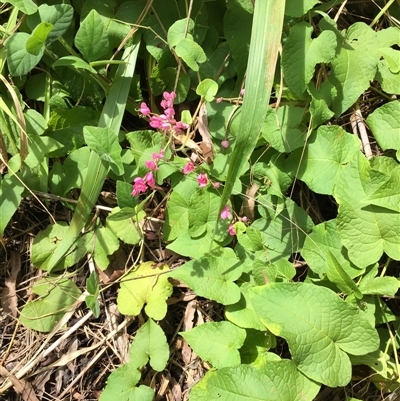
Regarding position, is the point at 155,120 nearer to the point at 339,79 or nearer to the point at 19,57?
the point at 19,57

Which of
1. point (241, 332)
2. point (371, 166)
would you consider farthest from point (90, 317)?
point (371, 166)

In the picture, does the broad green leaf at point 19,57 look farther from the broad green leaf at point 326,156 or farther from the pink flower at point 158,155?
the broad green leaf at point 326,156

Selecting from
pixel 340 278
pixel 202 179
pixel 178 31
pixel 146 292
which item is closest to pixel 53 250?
pixel 146 292

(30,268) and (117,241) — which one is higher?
(117,241)

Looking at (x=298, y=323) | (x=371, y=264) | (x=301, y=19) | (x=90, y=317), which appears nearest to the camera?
(x=298, y=323)

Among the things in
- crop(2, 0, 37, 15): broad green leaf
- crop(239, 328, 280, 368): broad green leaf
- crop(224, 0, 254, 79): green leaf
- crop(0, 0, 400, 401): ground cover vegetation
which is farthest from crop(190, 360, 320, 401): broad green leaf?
crop(2, 0, 37, 15): broad green leaf

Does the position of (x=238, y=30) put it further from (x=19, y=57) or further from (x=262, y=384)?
(x=262, y=384)
